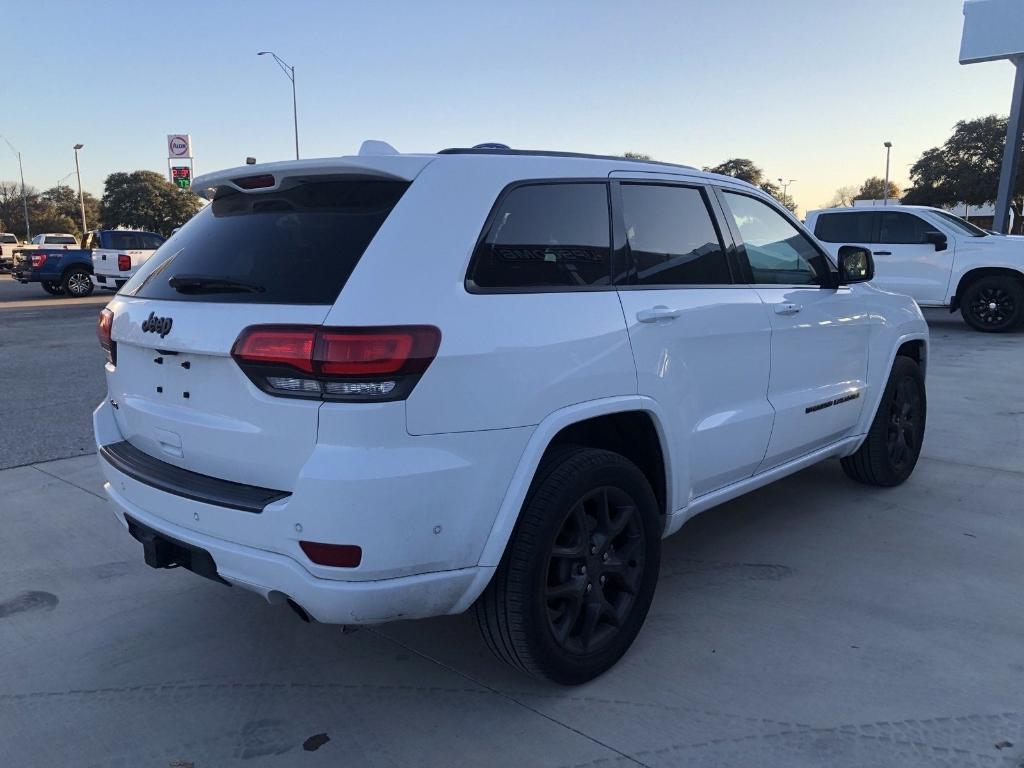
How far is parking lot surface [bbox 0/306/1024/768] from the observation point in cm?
248

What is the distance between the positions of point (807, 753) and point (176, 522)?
6.85 ft

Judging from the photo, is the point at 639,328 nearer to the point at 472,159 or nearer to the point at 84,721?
the point at 472,159

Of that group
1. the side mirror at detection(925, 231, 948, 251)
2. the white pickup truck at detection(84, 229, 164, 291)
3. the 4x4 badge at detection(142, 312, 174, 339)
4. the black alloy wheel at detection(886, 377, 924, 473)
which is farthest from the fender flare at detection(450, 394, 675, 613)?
the white pickup truck at detection(84, 229, 164, 291)

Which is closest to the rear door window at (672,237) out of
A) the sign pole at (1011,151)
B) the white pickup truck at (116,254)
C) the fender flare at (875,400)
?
the fender flare at (875,400)

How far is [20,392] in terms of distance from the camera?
7.67 metres

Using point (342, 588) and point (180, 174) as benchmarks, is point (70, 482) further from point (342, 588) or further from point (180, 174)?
point (180, 174)

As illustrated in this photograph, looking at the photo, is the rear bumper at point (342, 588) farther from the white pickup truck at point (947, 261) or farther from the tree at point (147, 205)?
the tree at point (147, 205)

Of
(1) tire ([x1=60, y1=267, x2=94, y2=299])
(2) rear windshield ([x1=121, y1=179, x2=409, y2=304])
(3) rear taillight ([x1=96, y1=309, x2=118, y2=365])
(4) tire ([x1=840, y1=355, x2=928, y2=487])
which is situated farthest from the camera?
(1) tire ([x1=60, y1=267, x2=94, y2=299])

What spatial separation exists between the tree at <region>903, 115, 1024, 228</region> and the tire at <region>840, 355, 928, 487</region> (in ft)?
143

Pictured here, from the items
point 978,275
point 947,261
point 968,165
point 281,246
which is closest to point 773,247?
point 281,246

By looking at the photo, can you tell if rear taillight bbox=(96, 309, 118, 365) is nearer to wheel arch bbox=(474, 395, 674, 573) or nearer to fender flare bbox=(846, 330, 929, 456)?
wheel arch bbox=(474, 395, 674, 573)

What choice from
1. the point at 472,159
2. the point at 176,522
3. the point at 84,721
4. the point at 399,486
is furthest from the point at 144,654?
the point at 472,159

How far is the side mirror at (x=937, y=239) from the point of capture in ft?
40.1

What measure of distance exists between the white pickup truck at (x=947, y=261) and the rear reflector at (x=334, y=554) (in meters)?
11.6
